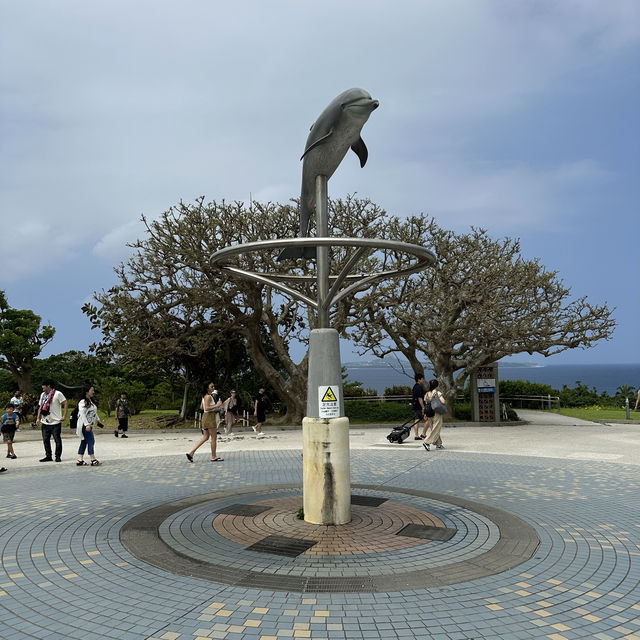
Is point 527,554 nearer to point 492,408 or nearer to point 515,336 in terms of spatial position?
point 515,336

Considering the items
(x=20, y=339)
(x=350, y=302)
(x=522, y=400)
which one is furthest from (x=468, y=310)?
(x=20, y=339)

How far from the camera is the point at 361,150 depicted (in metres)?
7.70

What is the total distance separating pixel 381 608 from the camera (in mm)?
4418

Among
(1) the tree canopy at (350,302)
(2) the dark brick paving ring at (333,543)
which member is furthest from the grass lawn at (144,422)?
(2) the dark brick paving ring at (333,543)

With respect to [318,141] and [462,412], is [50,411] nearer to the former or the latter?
[318,141]

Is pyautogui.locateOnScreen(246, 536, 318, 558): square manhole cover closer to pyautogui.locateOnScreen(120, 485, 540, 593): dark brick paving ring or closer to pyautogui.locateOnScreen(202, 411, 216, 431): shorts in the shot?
pyautogui.locateOnScreen(120, 485, 540, 593): dark brick paving ring

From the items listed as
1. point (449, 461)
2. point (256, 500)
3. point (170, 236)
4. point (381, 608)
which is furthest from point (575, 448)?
point (170, 236)

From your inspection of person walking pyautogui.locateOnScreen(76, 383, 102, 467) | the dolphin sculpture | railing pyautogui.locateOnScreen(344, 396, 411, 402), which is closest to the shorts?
person walking pyautogui.locateOnScreen(76, 383, 102, 467)

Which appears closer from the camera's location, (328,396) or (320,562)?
(320,562)

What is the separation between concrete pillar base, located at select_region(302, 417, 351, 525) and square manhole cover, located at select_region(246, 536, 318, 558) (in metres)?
0.64

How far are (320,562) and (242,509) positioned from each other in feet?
7.45

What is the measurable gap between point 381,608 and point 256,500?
4025 millimetres

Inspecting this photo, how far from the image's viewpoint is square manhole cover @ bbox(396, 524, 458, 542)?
627 cm

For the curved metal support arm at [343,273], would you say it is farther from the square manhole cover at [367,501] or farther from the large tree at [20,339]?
the large tree at [20,339]
